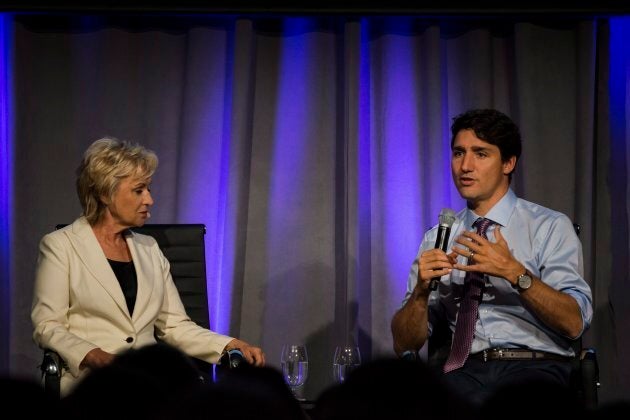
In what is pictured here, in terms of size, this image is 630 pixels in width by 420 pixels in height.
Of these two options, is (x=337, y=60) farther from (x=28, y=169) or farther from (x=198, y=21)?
(x=28, y=169)

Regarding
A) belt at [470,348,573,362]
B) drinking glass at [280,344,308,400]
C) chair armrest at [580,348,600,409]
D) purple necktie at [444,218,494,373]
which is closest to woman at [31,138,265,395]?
drinking glass at [280,344,308,400]

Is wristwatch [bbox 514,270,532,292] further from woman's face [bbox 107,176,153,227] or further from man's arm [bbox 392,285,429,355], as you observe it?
woman's face [bbox 107,176,153,227]

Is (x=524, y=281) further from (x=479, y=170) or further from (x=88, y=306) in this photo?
(x=88, y=306)

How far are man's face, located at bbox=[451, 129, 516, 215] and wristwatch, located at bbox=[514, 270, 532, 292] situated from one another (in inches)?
19.5

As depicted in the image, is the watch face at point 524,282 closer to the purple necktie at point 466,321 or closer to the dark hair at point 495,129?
the purple necktie at point 466,321

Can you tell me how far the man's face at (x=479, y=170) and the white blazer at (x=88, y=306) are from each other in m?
1.14

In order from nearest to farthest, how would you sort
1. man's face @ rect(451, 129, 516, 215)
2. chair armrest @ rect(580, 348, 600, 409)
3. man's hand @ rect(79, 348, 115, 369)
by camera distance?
chair armrest @ rect(580, 348, 600, 409)
man's hand @ rect(79, 348, 115, 369)
man's face @ rect(451, 129, 516, 215)

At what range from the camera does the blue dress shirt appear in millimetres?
3281

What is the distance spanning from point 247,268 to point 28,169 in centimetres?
129

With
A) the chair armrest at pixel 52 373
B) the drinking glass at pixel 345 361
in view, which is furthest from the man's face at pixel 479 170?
the chair armrest at pixel 52 373

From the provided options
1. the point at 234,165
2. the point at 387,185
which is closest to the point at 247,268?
the point at 234,165

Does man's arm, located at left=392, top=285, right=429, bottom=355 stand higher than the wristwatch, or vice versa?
the wristwatch

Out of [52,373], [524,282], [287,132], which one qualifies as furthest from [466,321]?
[287,132]

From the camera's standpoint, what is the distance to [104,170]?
358cm
